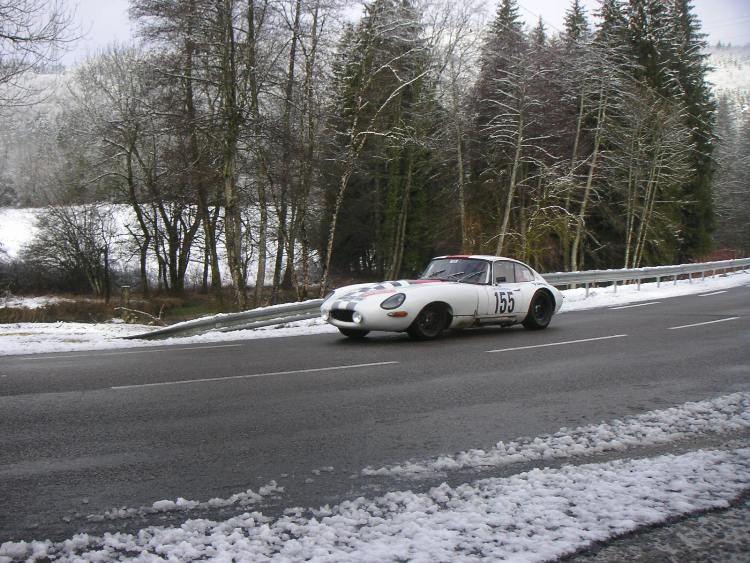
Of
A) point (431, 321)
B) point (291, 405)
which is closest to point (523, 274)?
point (431, 321)

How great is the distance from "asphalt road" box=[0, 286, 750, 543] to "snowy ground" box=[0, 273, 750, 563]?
0.23 metres

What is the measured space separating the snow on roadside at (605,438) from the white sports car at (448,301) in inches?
214

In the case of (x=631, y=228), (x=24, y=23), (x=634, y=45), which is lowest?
(x=631, y=228)

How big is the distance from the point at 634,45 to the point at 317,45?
94.5ft

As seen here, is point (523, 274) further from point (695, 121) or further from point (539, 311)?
point (695, 121)

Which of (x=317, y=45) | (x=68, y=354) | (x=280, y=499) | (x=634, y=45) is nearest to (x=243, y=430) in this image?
(x=280, y=499)

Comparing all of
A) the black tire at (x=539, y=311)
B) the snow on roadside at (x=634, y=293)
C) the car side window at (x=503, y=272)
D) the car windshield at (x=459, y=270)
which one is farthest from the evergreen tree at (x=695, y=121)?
the car windshield at (x=459, y=270)

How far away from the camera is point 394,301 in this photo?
10.8 m

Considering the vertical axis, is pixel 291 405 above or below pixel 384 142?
below

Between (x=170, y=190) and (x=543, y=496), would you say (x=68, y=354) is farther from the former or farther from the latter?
A: (x=170, y=190)

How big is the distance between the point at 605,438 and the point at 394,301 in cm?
611

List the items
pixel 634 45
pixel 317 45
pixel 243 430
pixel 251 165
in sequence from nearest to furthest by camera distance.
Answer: pixel 243 430 < pixel 251 165 < pixel 317 45 < pixel 634 45

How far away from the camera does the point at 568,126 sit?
35906 mm

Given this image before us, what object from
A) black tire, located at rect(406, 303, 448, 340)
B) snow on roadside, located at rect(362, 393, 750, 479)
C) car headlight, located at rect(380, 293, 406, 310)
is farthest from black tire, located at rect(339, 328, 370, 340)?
snow on roadside, located at rect(362, 393, 750, 479)
